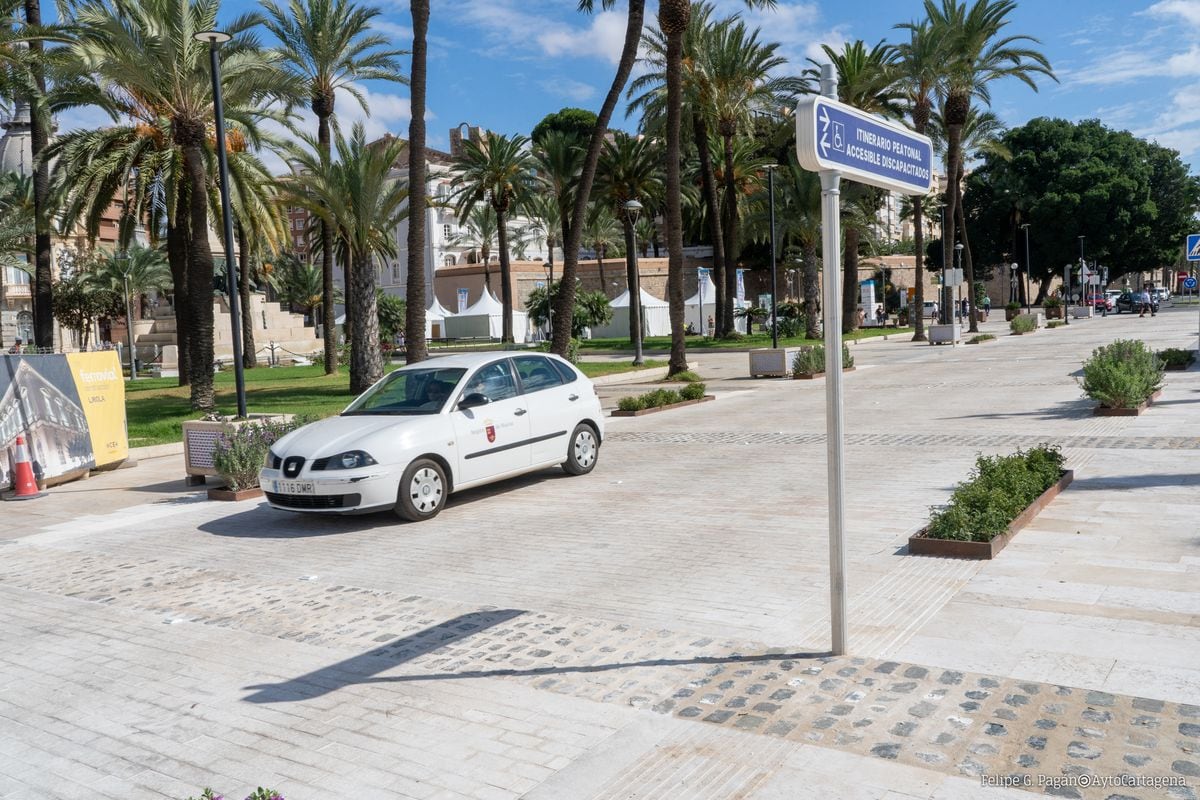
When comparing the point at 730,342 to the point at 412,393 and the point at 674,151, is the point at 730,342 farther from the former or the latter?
the point at 412,393

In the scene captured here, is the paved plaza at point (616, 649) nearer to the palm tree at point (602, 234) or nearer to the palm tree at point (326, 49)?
the palm tree at point (326, 49)

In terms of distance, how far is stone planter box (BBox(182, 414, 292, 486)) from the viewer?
1225 cm

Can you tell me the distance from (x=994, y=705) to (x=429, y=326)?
5887 centimetres

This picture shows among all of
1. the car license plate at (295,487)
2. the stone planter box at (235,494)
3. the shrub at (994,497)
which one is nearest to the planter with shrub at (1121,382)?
the shrub at (994,497)

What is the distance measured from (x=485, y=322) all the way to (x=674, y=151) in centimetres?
3430

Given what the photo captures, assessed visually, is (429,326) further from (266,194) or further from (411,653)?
(411,653)

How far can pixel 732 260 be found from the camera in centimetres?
4303

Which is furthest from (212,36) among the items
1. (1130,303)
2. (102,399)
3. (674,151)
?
(1130,303)

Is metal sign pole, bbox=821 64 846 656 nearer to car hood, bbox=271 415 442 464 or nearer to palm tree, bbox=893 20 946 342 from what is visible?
car hood, bbox=271 415 442 464

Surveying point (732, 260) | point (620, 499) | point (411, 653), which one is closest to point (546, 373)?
point (620, 499)

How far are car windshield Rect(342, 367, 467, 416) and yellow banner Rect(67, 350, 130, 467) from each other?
494 centimetres

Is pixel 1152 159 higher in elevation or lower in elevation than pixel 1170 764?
higher

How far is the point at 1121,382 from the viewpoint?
13.9 metres

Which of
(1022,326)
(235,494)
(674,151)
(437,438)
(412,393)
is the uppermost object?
(674,151)
